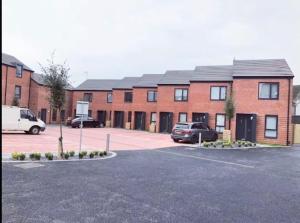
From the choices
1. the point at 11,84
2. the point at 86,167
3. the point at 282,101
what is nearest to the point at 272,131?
the point at 282,101

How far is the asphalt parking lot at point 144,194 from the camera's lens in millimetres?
6094

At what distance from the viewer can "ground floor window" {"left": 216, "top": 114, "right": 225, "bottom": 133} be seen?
1192 inches

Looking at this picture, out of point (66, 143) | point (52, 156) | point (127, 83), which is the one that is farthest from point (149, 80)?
point (52, 156)

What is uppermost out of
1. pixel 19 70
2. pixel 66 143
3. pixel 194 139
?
pixel 19 70

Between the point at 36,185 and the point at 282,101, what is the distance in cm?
2405

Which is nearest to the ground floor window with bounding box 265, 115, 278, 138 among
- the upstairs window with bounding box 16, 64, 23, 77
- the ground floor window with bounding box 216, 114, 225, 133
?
the ground floor window with bounding box 216, 114, 225, 133

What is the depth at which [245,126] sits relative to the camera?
28.8 metres

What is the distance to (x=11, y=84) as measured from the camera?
37969mm

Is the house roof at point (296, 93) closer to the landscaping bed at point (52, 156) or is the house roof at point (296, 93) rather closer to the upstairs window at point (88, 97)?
the upstairs window at point (88, 97)

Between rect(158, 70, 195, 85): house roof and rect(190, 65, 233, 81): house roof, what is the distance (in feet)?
7.97

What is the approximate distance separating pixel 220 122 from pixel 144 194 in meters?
23.8

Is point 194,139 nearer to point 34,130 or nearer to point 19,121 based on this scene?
point 34,130

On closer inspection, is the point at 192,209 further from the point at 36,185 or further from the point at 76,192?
the point at 36,185

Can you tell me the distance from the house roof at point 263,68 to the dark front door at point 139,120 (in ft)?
45.5
